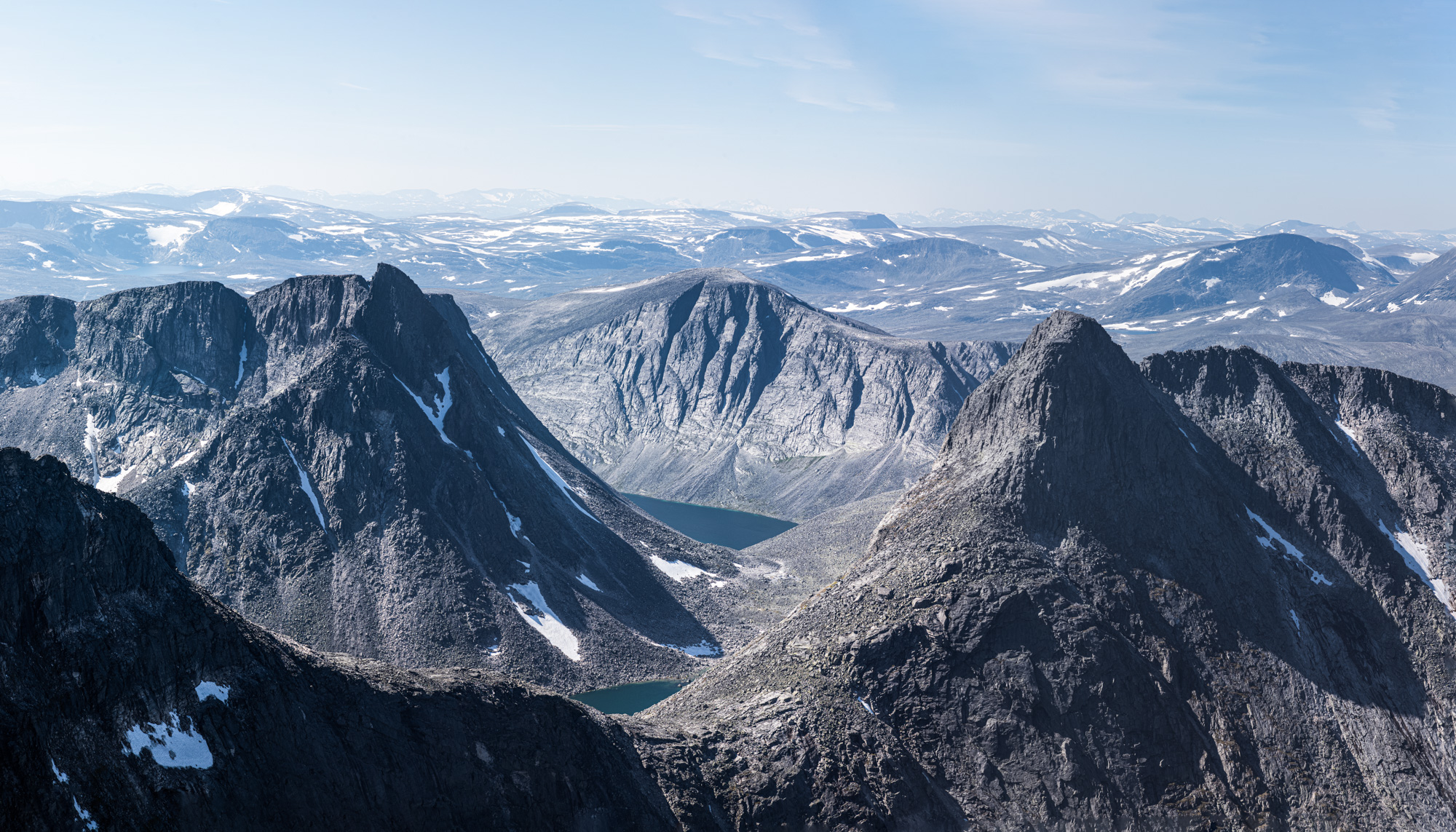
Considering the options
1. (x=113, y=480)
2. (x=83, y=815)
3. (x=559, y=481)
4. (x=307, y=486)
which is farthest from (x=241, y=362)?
(x=83, y=815)

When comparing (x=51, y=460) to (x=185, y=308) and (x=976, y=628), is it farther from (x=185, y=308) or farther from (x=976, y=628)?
(x=185, y=308)

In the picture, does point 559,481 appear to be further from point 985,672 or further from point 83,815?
point 83,815

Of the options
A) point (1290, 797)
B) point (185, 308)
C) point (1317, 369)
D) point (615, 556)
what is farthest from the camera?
point (185, 308)

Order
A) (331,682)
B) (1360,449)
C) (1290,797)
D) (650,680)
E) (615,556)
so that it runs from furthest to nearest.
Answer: (615,556), (650,680), (1360,449), (1290,797), (331,682)

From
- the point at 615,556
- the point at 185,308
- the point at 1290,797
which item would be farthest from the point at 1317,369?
the point at 185,308

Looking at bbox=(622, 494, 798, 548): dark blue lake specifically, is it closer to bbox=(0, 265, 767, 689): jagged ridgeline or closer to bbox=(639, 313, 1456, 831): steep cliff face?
bbox=(0, 265, 767, 689): jagged ridgeline

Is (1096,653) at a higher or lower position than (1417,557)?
lower

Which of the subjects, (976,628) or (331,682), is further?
(976,628)
